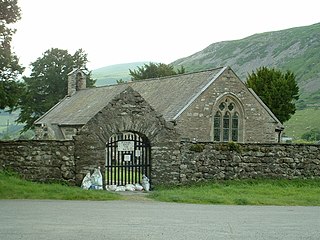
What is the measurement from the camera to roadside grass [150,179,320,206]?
1912 centimetres

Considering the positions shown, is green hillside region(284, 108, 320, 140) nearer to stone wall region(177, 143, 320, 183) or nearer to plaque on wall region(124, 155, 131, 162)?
stone wall region(177, 143, 320, 183)

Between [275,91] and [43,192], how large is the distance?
42656mm

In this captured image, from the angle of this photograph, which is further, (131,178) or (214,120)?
(214,120)

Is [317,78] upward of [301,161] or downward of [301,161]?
upward

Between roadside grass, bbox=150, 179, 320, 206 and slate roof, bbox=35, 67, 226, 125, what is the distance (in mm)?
13270

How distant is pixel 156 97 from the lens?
136ft

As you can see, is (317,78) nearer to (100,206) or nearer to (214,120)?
(214,120)

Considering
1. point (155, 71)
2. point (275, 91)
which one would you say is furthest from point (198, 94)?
point (155, 71)

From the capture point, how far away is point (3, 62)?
20156 mm

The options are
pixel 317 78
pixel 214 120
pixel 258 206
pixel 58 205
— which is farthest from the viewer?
pixel 317 78

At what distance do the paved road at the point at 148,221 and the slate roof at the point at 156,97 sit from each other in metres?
19.2

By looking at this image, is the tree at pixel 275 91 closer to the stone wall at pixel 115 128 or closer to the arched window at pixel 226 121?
the arched window at pixel 226 121

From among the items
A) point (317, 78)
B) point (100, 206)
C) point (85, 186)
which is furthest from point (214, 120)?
point (317, 78)

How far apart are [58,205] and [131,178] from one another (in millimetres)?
6621
